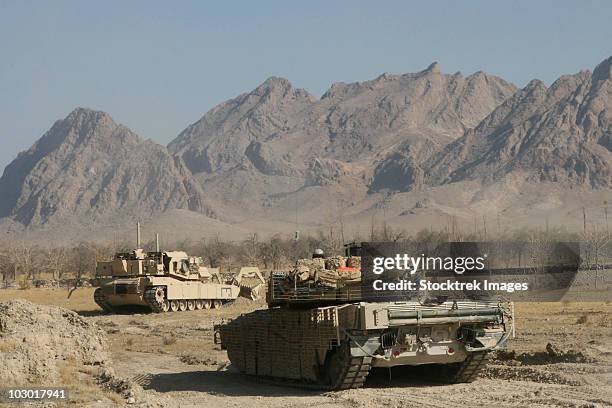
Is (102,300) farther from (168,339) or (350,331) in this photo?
(350,331)

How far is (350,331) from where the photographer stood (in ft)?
50.2

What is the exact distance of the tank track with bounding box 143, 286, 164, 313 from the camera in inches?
1486

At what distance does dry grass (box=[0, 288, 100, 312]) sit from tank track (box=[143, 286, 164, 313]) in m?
6.04

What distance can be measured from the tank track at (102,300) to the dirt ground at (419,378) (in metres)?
11.5

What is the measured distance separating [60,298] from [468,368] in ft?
138

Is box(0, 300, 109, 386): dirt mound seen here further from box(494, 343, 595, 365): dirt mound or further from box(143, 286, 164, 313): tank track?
box(143, 286, 164, 313): tank track

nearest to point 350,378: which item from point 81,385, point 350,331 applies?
point 350,331

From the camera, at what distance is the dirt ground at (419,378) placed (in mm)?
14914

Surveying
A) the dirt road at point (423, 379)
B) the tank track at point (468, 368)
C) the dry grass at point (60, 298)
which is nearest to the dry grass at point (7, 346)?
the dirt road at point (423, 379)

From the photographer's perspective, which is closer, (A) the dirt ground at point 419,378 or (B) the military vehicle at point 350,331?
(A) the dirt ground at point 419,378

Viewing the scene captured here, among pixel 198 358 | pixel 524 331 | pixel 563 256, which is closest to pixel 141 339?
pixel 198 358

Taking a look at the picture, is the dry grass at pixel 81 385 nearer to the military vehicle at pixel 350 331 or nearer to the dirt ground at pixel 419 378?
the dirt ground at pixel 419 378

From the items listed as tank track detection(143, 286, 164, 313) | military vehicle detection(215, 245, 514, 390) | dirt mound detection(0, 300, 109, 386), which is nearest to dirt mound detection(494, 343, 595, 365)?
military vehicle detection(215, 245, 514, 390)

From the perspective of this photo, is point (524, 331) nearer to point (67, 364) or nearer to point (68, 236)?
point (67, 364)
